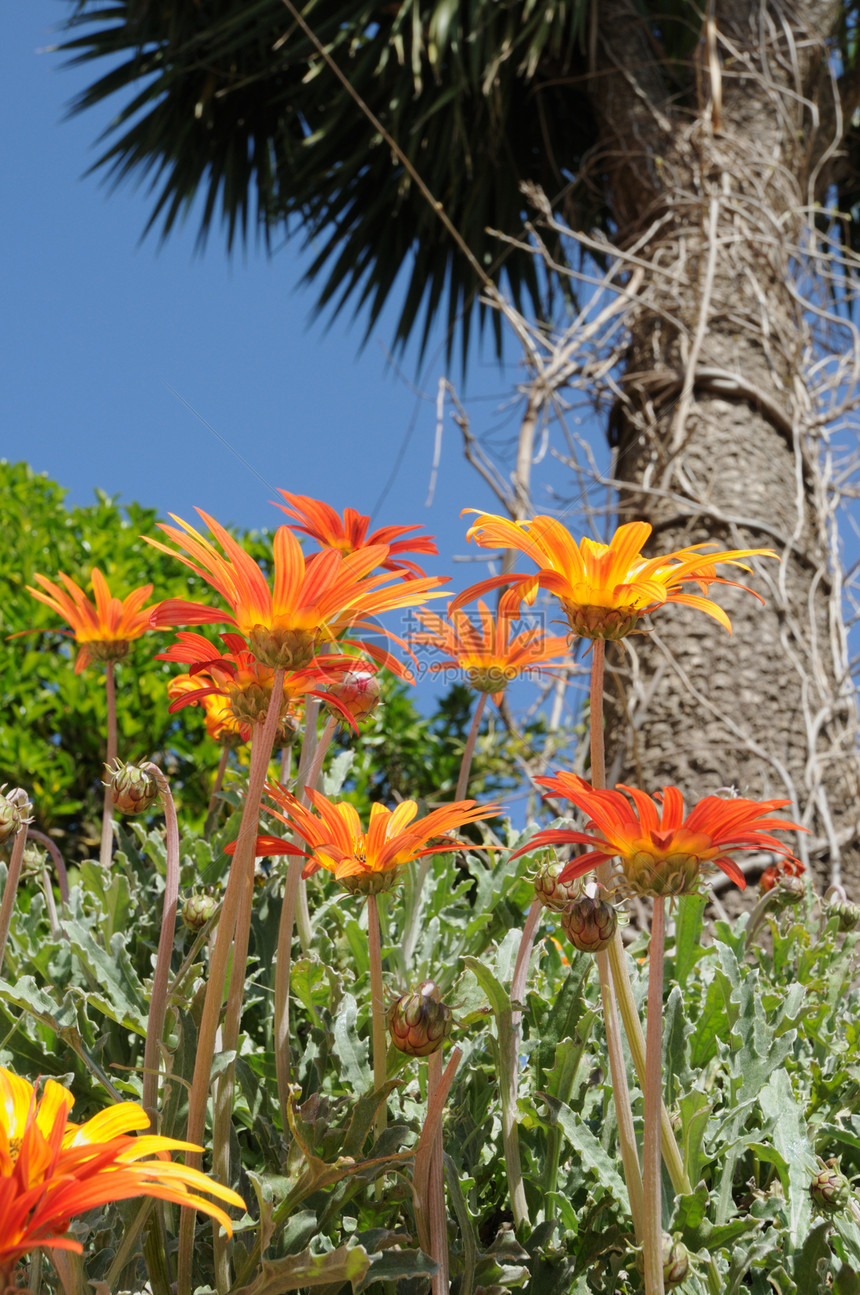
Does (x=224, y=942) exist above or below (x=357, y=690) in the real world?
below

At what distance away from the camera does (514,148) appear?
4.14m

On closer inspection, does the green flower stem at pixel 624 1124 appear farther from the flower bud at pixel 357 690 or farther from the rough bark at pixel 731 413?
the rough bark at pixel 731 413

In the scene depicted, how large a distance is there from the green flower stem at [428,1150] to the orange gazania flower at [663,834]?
0.44 feet

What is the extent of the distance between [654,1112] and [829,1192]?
0.95 ft

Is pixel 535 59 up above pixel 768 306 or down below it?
above

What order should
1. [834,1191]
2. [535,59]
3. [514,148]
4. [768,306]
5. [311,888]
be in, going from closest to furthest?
1. [834,1191]
2. [311,888]
3. [768,306]
4. [535,59]
5. [514,148]

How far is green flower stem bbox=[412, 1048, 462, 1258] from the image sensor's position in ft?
1.98

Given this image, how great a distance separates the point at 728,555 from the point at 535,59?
323cm

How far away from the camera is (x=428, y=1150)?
0.62 meters

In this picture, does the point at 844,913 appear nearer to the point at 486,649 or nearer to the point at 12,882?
the point at 486,649

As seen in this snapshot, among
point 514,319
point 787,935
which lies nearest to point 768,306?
point 514,319

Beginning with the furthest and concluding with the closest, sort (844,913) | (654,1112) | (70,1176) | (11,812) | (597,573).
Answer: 1. (844,913)
2. (11,812)
3. (597,573)
4. (654,1112)
5. (70,1176)

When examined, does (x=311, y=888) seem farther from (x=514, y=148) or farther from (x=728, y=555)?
(x=514, y=148)

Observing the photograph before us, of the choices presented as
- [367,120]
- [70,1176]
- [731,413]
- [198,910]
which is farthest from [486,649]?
[367,120]
